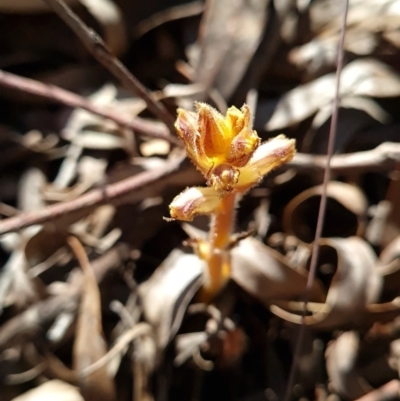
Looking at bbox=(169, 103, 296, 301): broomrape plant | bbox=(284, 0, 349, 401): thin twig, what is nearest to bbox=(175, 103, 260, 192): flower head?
bbox=(169, 103, 296, 301): broomrape plant

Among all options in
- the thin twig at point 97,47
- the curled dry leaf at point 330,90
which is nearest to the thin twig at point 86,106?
the thin twig at point 97,47

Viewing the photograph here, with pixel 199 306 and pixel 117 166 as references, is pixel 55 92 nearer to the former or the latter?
pixel 117 166

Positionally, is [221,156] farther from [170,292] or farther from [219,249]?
[170,292]

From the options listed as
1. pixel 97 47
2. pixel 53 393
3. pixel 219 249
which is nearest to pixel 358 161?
pixel 219 249

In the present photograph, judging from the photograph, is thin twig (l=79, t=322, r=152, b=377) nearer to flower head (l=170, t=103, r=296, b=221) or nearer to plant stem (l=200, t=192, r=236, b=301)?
plant stem (l=200, t=192, r=236, b=301)

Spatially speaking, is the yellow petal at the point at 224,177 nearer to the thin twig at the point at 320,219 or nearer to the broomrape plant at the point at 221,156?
the broomrape plant at the point at 221,156
